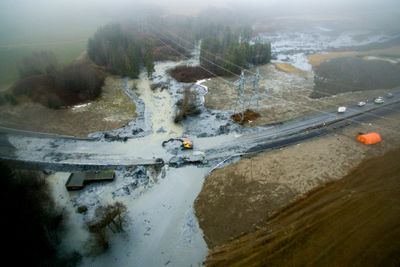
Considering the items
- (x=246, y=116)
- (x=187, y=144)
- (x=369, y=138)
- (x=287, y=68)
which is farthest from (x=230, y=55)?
(x=369, y=138)

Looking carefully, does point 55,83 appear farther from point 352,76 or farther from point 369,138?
point 352,76

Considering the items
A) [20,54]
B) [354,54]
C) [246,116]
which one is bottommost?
[246,116]

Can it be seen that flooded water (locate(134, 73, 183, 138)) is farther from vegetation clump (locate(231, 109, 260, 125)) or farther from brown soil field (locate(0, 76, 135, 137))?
vegetation clump (locate(231, 109, 260, 125))

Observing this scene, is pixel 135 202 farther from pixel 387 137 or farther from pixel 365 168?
pixel 387 137

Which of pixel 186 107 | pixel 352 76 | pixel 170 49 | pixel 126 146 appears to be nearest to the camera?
pixel 126 146

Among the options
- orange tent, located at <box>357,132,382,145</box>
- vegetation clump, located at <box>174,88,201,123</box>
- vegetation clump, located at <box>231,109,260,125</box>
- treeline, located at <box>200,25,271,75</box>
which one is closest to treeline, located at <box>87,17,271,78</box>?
treeline, located at <box>200,25,271,75</box>

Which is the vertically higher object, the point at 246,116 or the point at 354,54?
the point at 354,54

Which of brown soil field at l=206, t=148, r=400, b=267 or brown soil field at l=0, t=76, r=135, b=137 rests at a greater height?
A: brown soil field at l=0, t=76, r=135, b=137
